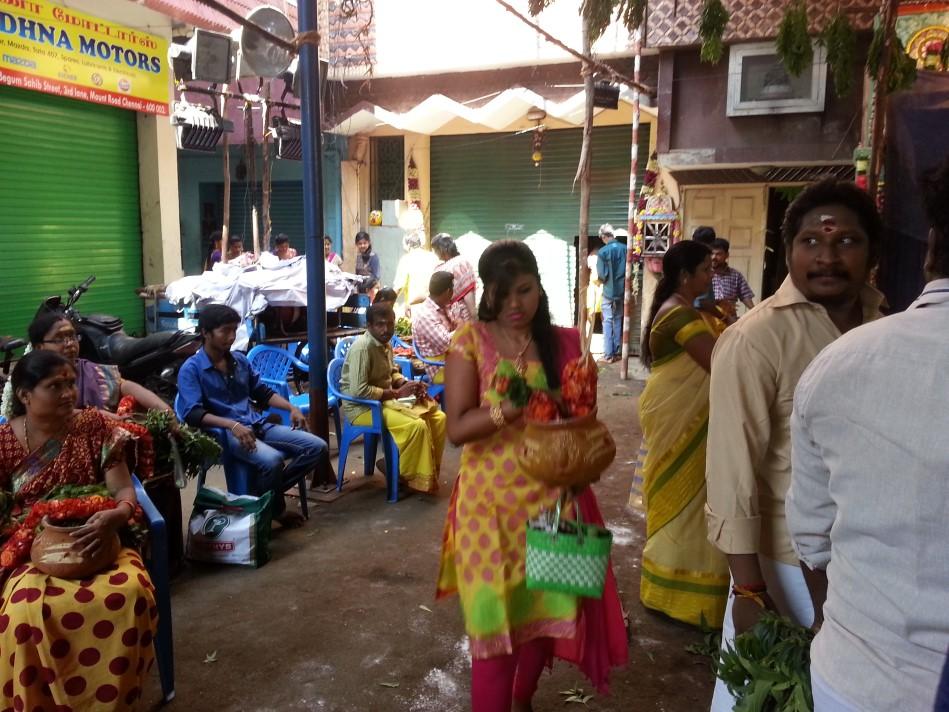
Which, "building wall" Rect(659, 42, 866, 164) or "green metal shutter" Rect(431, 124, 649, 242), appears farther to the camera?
"green metal shutter" Rect(431, 124, 649, 242)

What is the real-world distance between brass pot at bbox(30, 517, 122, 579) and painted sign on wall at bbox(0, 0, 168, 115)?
6771 millimetres

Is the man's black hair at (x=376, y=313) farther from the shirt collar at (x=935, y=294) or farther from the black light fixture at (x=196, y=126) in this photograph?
the black light fixture at (x=196, y=126)

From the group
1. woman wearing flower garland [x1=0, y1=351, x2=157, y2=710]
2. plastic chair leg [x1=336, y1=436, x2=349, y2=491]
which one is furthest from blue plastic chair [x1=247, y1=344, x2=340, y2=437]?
woman wearing flower garland [x1=0, y1=351, x2=157, y2=710]

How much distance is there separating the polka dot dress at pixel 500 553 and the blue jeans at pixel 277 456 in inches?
91.1

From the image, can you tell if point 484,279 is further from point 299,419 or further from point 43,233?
point 43,233

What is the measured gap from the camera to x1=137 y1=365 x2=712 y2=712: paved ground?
2869 mm

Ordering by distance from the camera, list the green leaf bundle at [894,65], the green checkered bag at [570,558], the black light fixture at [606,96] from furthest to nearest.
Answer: the black light fixture at [606,96] → the green leaf bundle at [894,65] → the green checkered bag at [570,558]

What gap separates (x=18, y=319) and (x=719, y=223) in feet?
27.2

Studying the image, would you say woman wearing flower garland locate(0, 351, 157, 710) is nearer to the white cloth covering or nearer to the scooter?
the scooter

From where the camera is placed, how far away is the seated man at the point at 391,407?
16.6 feet

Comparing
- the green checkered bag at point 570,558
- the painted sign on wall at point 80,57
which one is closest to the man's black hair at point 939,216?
the green checkered bag at point 570,558

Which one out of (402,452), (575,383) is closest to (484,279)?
(575,383)

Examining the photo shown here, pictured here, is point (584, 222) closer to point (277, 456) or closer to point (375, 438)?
point (277, 456)

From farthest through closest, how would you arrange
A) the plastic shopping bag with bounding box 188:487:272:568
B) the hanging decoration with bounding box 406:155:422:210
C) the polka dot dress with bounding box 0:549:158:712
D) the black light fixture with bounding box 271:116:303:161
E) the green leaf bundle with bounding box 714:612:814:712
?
the hanging decoration with bounding box 406:155:422:210 < the black light fixture with bounding box 271:116:303:161 < the plastic shopping bag with bounding box 188:487:272:568 < the polka dot dress with bounding box 0:549:158:712 < the green leaf bundle with bounding box 714:612:814:712
